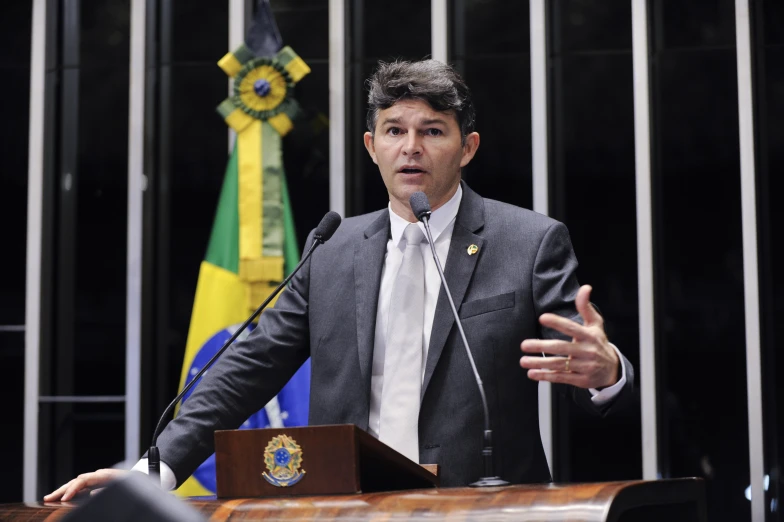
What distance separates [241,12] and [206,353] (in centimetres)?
165

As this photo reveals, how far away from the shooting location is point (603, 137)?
4934 millimetres

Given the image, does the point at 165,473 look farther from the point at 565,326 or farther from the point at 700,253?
the point at 700,253

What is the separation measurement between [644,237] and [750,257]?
0.45 meters

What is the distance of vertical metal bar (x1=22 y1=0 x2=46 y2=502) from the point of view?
5215 millimetres

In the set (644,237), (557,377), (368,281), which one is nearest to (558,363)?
(557,377)

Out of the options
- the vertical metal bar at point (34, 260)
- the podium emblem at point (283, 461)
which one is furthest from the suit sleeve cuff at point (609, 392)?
the vertical metal bar at point (34, 260)

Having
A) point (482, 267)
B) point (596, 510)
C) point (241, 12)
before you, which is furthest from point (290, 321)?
point (241, 12)

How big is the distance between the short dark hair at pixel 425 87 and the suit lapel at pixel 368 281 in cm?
27

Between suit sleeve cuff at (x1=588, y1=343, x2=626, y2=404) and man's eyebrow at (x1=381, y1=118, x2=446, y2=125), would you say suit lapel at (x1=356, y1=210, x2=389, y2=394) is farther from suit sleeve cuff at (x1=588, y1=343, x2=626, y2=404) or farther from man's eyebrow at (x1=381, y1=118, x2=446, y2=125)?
suit sleeve cuff at (x1=588, y1=343, x2=626, y2=404)

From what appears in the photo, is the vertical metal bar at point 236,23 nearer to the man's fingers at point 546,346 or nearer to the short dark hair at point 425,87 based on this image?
the short dark hair at point 425,87

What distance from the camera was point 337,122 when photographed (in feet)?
16.8

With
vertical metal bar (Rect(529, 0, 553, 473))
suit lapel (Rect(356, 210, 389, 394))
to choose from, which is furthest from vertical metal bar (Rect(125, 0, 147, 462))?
suit lapel (Rect(356, 210, 389, 394))

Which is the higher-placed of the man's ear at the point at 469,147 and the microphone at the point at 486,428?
the man's ear at the point at 469,147

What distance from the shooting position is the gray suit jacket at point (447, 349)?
2.25 metres
